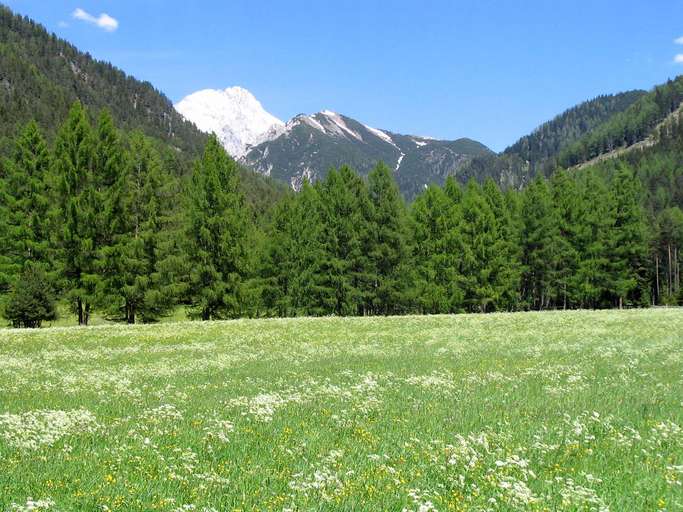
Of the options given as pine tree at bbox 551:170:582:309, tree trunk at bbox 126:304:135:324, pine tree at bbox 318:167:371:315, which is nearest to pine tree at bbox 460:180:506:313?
pine tree at bbox 551:170:582:309

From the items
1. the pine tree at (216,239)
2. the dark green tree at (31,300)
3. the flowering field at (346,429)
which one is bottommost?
the flowering field at (346,429)

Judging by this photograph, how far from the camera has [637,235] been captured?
66375 millimetres

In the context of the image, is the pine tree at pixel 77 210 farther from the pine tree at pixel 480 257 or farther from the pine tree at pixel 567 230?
the pine tree at pixel 567 230

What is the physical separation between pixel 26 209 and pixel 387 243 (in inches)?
1389

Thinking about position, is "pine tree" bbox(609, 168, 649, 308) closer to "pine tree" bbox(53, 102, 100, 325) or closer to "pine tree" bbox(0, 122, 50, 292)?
"pine tree" bbox(53, 102, 100, 325)

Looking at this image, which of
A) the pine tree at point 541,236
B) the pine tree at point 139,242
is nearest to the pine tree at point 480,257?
the pine tree at point 541,236

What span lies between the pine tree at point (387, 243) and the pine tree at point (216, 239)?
15012 millimetres

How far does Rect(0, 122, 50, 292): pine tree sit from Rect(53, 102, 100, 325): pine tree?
331 cm

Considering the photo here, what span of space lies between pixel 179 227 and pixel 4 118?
14694 cm

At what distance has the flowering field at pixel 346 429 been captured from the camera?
7164 mm

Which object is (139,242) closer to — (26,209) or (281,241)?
(26,209)

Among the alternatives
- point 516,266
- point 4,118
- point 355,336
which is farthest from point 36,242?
point 4,118

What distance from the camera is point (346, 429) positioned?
1115 centimetres

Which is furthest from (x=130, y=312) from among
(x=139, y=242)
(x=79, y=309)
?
(x=139, y=242)
